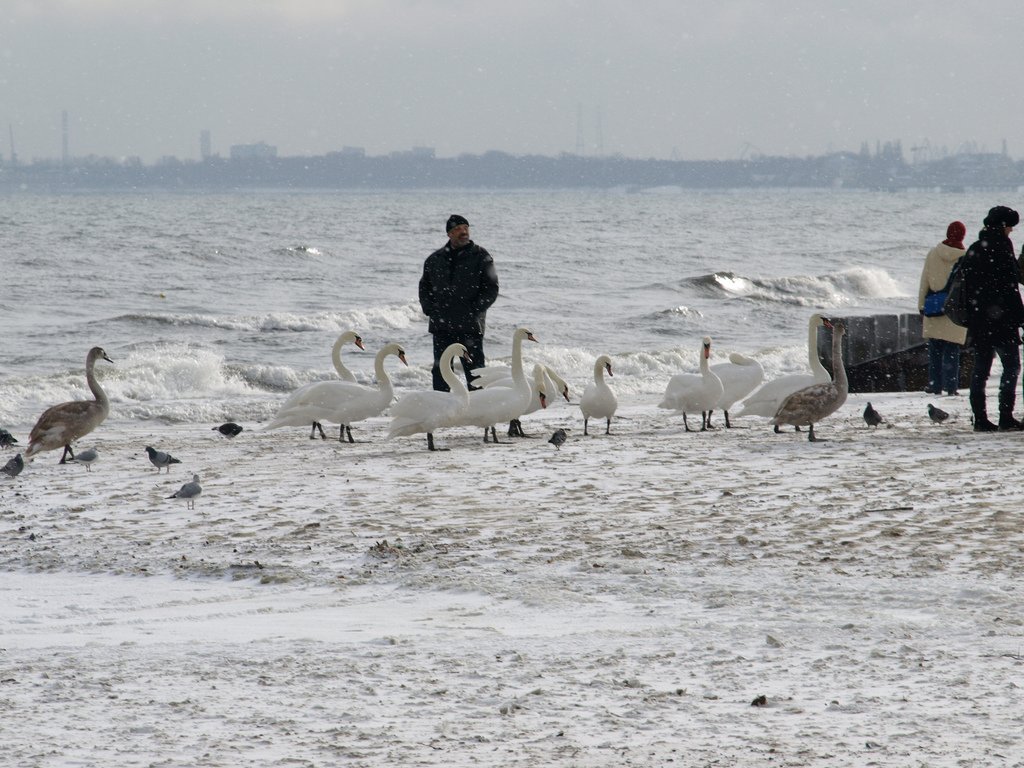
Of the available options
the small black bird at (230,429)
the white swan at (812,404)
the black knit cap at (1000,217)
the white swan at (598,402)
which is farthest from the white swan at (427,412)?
the black knit cap at (1000,217)

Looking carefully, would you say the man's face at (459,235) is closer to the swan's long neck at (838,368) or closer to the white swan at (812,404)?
the white swan at (812,404)

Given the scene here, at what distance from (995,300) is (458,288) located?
13.9ft

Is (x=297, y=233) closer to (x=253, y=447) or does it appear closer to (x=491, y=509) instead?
(x=253, y=447)

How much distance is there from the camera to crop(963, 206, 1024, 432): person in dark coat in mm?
10344

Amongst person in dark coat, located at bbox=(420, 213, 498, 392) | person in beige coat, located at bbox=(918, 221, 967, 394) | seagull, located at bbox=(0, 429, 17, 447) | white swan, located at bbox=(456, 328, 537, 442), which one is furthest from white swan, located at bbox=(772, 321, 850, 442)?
seagull, located at bbox=(0, 429, 17, 447)

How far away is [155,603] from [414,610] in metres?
1.15

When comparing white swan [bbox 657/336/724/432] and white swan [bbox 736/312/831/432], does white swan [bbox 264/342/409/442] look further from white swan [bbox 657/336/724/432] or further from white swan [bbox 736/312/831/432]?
white swan [bbox 736/312/831/432]

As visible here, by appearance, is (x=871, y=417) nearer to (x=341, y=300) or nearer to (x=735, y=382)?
(x=735, y=382)

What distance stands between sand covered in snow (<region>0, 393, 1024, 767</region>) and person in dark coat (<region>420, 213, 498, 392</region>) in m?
2.26

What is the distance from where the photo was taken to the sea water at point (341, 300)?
18.1 metres

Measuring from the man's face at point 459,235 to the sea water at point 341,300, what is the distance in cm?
458

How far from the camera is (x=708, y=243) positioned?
52.4 meters

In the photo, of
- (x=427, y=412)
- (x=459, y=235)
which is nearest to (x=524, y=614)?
(x=427, y=412)

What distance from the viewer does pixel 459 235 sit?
36.7ft
